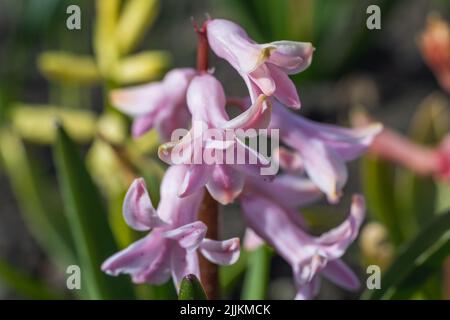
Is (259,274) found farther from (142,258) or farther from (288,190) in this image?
(142,258)

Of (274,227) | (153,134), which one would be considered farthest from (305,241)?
(153,134)

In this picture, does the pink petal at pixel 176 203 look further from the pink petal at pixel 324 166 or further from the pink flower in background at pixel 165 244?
the pink petal at pixel 324 166

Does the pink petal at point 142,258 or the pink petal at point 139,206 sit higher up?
the pink petal at point 139,206

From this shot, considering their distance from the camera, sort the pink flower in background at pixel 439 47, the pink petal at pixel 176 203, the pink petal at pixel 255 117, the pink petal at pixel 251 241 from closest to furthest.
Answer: the pink petal at pixel 255 117 < the pink petal at pixel 176 203 < the pink petal at pixel 251 241 < the pink flower in background at pixel 439 47

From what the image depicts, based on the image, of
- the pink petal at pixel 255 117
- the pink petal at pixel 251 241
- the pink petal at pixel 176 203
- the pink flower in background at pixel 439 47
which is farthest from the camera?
the pink flower in background at pixel 439 47

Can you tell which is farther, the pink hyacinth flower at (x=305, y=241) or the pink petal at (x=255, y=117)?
the pink hyacinth flower at (x=305, y=241)

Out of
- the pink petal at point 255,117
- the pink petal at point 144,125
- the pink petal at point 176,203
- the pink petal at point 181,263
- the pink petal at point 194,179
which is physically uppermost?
the pink petal at point 255,117

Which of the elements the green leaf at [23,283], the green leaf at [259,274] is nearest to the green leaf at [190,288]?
the green leaf at [259,274]

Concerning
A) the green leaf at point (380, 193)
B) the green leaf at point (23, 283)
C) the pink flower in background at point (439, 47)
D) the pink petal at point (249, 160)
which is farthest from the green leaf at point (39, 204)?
the pink petal at point (249, 160)
